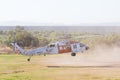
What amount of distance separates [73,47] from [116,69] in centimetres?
1331

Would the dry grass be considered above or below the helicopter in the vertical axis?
below

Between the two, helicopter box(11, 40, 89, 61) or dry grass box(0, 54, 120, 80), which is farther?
helicopter box(11, 40, 89, 61)

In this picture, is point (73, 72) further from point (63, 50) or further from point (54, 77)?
point (63, 50)

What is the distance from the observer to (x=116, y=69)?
4916cm

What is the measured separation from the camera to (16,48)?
62219 millimetres

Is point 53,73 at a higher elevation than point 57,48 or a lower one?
lower

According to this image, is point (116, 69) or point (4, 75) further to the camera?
point (116, 69)

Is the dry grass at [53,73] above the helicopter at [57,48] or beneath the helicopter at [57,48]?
beneath

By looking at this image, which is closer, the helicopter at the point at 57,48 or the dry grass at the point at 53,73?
the dry grass at the point at 53,73

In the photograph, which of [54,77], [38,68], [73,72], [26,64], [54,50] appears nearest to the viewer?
[54,77]

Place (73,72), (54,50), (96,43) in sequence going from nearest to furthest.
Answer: (73,72), (54,50), (96,43)

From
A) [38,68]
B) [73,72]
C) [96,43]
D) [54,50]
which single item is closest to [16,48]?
[54,50]

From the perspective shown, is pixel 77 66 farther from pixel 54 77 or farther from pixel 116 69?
pixel 54 77

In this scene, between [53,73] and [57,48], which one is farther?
[57,48]
